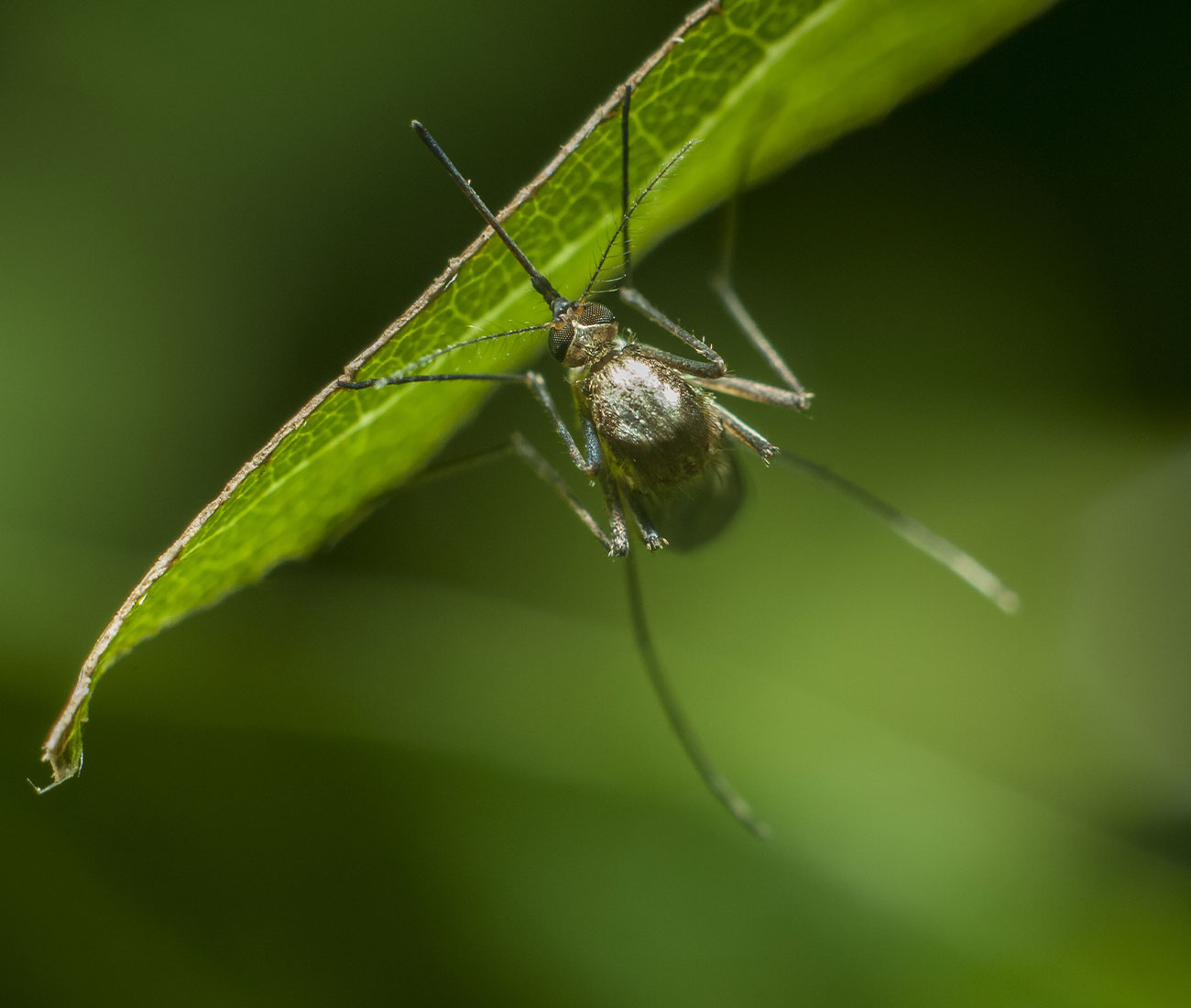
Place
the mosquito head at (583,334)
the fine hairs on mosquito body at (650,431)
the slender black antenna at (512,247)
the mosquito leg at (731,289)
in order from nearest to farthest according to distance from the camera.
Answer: the slender black antenna at (512,247)
the mosquito head at (583,334)
the fine hairs on mosquito body at (650,431)
the mosquito leg at (731,289)

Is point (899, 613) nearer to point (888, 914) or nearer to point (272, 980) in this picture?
point (888, 914)

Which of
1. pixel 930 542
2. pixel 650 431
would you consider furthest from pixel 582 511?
pixel 930 542

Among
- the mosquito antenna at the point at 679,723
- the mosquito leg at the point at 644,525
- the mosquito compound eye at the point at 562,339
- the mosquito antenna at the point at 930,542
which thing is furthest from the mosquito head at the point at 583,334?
the mosquito antenna at the point at 930,542

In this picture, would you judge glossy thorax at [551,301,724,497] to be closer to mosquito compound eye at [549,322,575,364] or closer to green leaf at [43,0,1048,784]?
mosquito compound eye at [549,322,575,364]

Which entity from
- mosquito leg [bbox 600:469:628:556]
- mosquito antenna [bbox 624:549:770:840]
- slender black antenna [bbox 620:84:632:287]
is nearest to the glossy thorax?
mosquito leg [bbox 600:469:628:556]

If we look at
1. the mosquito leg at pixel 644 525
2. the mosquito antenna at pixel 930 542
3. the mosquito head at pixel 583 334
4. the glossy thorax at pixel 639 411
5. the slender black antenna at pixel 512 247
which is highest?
the slender black antenna at pixel 512 247

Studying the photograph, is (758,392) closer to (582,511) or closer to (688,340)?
(688,340)

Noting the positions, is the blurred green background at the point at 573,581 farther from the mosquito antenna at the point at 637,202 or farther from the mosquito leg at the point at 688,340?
the mosquito antenna at the point at 637,202
